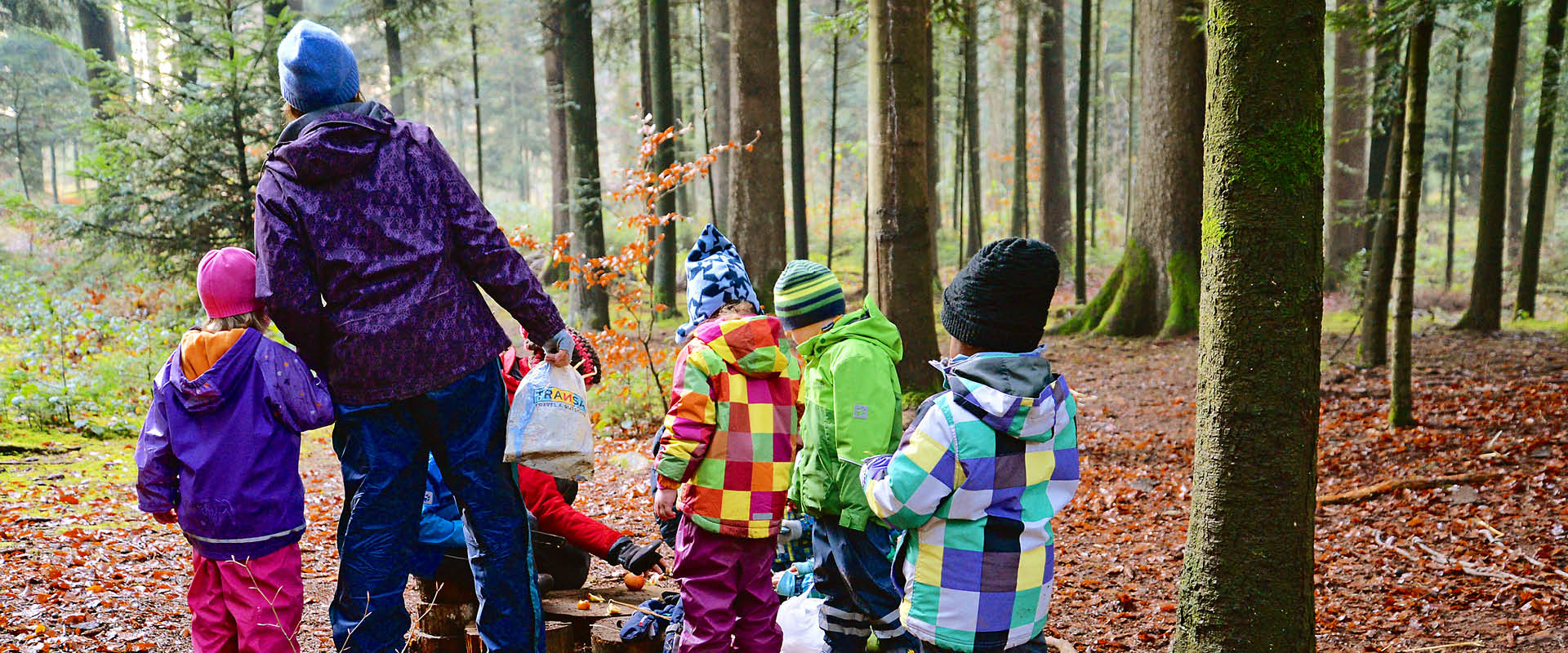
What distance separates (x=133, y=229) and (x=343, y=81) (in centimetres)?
862

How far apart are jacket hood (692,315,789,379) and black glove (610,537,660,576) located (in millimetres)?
866

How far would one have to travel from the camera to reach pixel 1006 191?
3562 cm

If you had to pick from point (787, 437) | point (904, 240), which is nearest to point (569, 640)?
point (787, 437)

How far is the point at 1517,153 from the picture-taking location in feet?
79.0

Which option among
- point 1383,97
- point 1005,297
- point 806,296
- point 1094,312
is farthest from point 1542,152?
point 1005,297

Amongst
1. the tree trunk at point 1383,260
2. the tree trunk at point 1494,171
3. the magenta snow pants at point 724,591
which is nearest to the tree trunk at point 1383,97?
the tree trunk at point 1383,260

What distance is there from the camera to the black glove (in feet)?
11.9

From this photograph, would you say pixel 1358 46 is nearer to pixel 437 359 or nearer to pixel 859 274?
pixel 437 359

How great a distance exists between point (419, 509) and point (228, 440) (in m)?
0.63

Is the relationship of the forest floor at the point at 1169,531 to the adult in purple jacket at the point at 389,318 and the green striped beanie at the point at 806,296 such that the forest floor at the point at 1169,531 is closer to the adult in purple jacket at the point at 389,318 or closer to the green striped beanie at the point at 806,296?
the adult in purple jacket at the point at 389,318

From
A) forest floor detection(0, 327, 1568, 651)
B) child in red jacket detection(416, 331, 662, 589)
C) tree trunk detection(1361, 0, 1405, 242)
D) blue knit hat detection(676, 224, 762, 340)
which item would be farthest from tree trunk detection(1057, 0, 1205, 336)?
child in red jacket detection(416, 331, 662, 589)

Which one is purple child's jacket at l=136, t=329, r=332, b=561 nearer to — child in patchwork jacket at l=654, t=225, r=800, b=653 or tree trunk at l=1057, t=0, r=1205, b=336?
child in patchwork jacket at l=654, t=225, r=800, b=653

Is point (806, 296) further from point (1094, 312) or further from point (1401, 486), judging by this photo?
point (1094, 312)

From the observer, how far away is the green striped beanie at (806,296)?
3793mm
